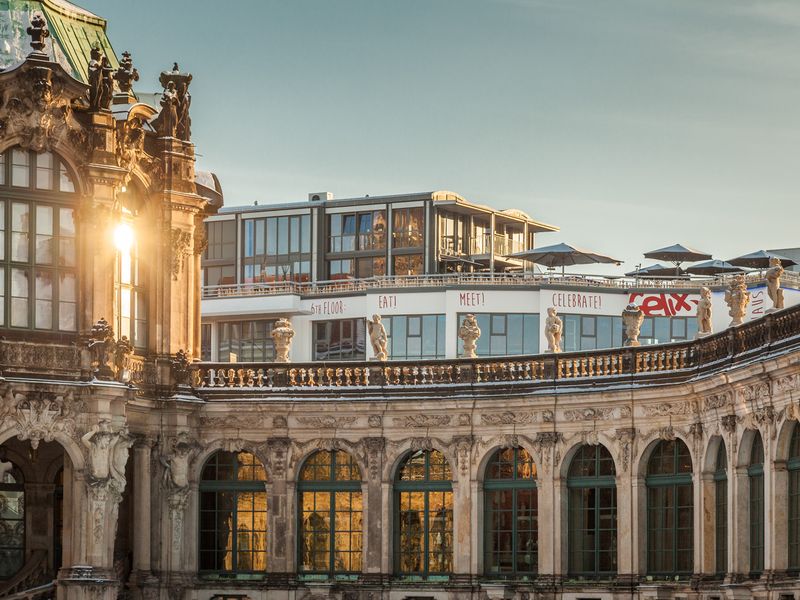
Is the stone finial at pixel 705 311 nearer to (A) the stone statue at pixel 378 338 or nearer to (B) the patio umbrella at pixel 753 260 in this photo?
(A) the stone statue at pixel 378 338

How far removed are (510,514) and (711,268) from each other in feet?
113

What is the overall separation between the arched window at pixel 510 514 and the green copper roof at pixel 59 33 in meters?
15.7

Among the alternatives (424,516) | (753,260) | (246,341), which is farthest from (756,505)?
(246,341)

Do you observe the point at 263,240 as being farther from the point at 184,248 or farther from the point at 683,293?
the point at 184,248

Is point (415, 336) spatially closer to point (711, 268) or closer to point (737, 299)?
point (711, 268)

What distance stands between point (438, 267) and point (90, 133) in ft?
134

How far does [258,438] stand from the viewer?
190 feet

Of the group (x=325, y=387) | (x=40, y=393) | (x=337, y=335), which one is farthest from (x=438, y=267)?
(x=40, y=393)

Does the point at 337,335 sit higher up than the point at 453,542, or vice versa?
the point at 337,335

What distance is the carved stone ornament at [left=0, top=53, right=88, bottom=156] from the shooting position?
53.1 metres

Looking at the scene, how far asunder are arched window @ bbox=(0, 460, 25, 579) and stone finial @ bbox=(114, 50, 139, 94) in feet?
35.9

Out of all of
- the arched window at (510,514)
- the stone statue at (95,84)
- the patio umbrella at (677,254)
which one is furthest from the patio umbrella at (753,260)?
the stone statue at (95,84)

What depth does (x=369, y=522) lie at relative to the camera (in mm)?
56938

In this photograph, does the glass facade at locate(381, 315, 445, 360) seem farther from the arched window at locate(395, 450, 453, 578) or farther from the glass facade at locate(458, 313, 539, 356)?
the arched window at locate(395, 450, 453, 578)
